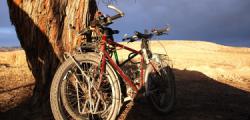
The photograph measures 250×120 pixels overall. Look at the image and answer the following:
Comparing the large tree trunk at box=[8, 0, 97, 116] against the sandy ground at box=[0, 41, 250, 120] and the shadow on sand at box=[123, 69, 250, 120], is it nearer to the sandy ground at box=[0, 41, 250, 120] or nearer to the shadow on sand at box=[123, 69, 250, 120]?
the sandy ground at box=[0, 41, 250, 120]

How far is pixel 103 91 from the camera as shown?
20.2 ft

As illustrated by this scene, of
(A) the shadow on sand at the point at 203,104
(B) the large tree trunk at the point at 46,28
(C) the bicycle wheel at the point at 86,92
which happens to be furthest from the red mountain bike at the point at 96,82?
(B) the large tree trunk at the point at 46,28

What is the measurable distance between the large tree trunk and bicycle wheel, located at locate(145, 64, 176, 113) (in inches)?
52.9

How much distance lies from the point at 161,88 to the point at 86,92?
157 centimetres

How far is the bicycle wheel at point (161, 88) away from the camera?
22.4 feet

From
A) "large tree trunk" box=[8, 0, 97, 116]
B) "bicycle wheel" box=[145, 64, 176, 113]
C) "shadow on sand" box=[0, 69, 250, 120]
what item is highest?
"large tree trunk" box=[8, 0, 97, 116]

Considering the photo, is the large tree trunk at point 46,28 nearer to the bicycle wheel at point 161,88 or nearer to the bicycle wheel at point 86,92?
the bicycle wheel at point 86,92

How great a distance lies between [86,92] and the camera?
6.03m

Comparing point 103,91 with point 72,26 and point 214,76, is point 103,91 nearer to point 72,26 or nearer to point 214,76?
point 72,26

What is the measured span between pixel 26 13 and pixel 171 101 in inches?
105

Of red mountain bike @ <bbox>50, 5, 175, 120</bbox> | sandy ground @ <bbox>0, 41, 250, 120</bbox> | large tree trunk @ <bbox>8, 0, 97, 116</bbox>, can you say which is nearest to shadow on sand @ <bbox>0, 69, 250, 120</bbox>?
sandy ground @ <bbox>0, 41, 250, 120</bbox>

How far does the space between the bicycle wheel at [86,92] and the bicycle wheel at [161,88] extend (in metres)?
0.86

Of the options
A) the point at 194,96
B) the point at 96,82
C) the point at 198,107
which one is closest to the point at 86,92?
the point at 96,82

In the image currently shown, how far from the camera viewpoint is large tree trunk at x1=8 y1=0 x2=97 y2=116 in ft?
23.2
